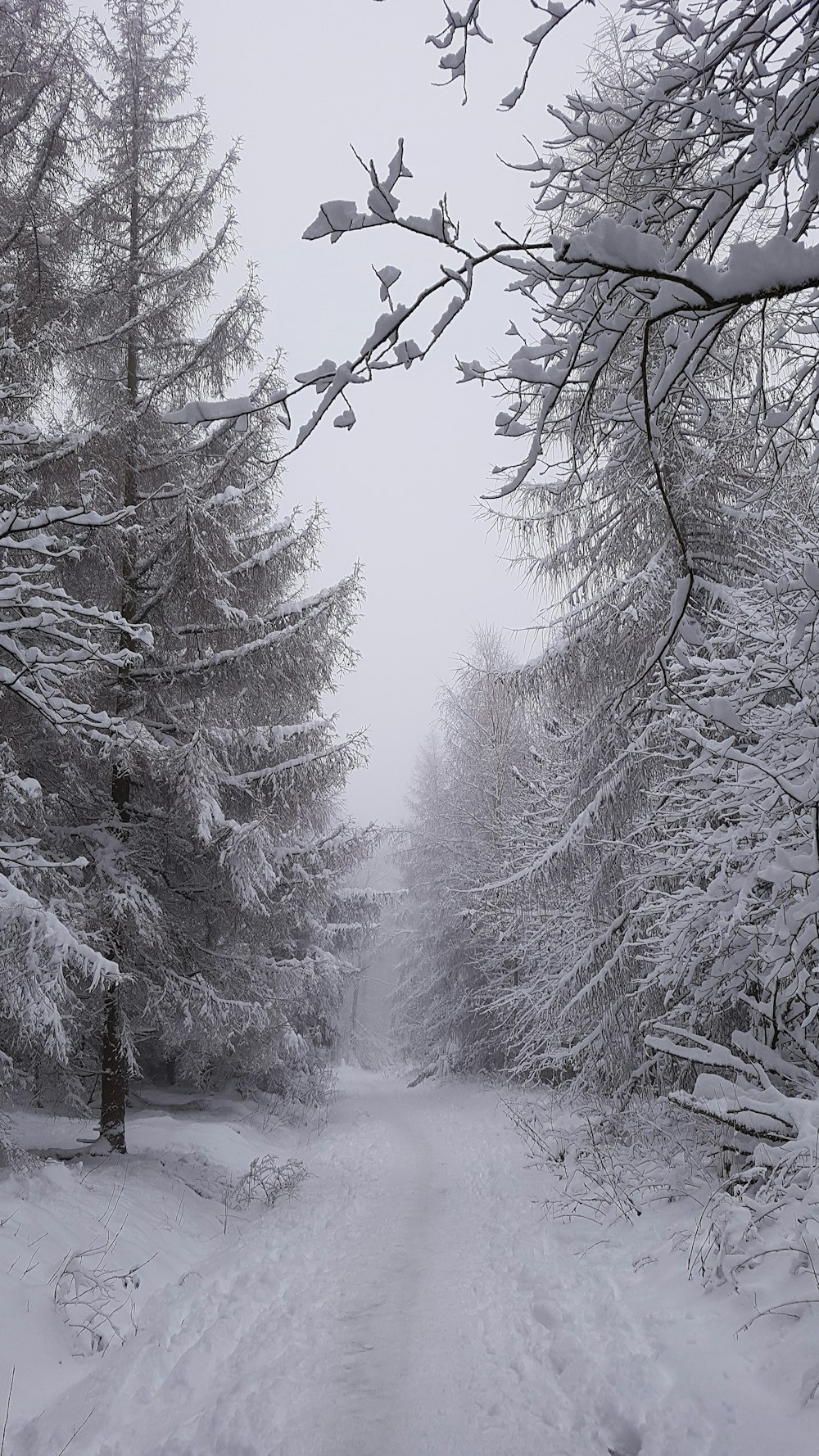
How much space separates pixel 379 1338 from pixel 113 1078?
4219 millimetres

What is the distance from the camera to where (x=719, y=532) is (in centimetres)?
734

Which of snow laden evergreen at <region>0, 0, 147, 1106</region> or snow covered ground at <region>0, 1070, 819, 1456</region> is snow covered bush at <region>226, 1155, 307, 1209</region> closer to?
snow covered ground at <region>0, 1070, 819, 1456</region>

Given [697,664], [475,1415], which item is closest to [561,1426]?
[475,1415]

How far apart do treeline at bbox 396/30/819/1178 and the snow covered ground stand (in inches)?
44.3

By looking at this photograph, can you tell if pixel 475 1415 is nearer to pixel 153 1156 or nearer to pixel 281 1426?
pixel 281 1426

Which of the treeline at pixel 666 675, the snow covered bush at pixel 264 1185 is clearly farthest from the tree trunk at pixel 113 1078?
the treeline at pixel 666 675

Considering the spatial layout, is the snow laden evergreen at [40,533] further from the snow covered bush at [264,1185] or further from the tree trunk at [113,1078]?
the snow covered bush at [264,1185]

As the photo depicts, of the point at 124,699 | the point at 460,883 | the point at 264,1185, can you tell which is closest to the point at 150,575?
the point at 124,699

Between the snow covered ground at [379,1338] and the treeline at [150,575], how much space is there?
175cm

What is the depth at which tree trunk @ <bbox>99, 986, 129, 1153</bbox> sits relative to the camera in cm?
758

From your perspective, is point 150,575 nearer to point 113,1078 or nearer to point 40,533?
point 40,533

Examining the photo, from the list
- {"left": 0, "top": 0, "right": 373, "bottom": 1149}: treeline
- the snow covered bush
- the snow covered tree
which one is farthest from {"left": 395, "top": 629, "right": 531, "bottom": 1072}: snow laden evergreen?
the snow covered bush

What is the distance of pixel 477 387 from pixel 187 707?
21.6ft

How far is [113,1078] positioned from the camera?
25.2 ft
